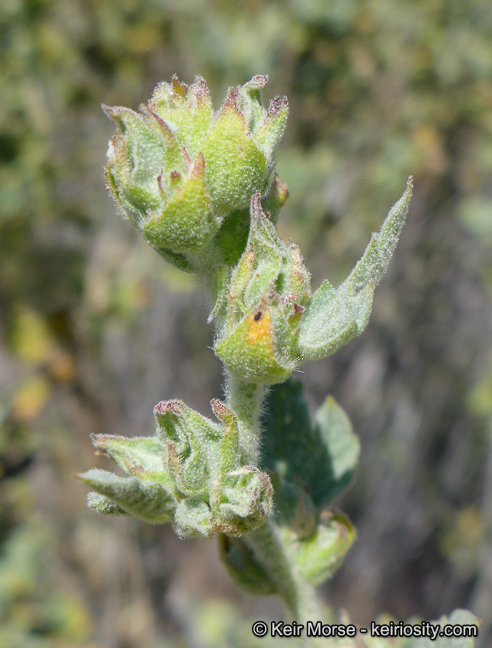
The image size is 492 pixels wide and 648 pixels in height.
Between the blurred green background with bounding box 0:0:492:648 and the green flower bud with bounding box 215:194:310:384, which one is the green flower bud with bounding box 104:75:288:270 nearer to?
the green flower bud with bounding box 215:194:310:384

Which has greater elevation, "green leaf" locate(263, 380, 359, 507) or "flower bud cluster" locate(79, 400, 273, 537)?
"green leaf" locate(263, 380, 359, 507)

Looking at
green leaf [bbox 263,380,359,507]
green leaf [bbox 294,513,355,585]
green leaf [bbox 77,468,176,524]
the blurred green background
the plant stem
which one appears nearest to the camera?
green leaf [bbox 77,468,176,524]

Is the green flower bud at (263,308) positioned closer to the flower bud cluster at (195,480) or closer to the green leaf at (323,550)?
the flower bud cluster at (195,480)

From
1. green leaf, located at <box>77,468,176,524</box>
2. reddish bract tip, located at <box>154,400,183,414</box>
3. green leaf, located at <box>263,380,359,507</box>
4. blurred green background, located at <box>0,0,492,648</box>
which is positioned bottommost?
green leaf, located at <box>77,468,176,524</box>

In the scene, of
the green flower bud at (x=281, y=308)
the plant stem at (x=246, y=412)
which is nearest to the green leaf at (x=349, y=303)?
the green flower bud at (x=281, y=308)

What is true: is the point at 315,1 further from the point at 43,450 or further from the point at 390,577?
the point at 390,577

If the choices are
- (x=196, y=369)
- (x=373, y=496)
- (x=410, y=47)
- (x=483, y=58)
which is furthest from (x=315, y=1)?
(x=373, y=496)

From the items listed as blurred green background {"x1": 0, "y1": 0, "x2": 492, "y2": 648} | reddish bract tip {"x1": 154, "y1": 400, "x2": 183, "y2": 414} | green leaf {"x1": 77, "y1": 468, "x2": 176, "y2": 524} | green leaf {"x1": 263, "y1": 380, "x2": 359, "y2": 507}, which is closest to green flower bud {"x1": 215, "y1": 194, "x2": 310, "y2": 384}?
reddish bract tip {"x1": 154, "y1": 400, "x2": 183, "y2": 414}
